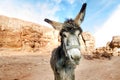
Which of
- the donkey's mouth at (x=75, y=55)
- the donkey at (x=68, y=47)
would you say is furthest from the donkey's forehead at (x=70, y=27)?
the donkey's mouth at (x=75, y=55)

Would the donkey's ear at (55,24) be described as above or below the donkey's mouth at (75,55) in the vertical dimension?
above

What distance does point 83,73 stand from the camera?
1634 cm

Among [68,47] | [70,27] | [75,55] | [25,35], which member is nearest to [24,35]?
[25,35]

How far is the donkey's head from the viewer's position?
23.5 feet

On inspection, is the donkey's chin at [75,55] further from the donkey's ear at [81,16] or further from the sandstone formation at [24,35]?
the sandstone formation at [24,35]

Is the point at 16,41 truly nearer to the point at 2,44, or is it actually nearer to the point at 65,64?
the point at 2,44

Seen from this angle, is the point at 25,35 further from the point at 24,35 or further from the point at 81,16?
the point at 81,16

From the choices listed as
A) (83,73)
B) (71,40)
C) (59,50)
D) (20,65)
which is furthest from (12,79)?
(71,40)

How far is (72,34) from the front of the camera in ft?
24.9

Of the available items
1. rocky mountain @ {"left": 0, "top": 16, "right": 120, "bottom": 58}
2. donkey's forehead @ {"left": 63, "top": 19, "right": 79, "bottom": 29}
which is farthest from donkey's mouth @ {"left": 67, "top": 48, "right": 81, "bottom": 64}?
rocky mountain @ {"left": 0, "top": 16, "right": 120, "bottom": 58}

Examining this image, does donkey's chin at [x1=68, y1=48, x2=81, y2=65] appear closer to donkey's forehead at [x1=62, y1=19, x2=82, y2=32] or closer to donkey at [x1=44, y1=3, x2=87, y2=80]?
donkey at [x1=44, y1=3, x2=87, y2=80]

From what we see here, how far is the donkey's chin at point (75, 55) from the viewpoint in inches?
275

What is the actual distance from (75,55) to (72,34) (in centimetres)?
78

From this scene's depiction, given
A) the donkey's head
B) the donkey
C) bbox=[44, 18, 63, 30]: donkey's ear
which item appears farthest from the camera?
bbox=[44, 18, 63, 30]: donkey's ear
